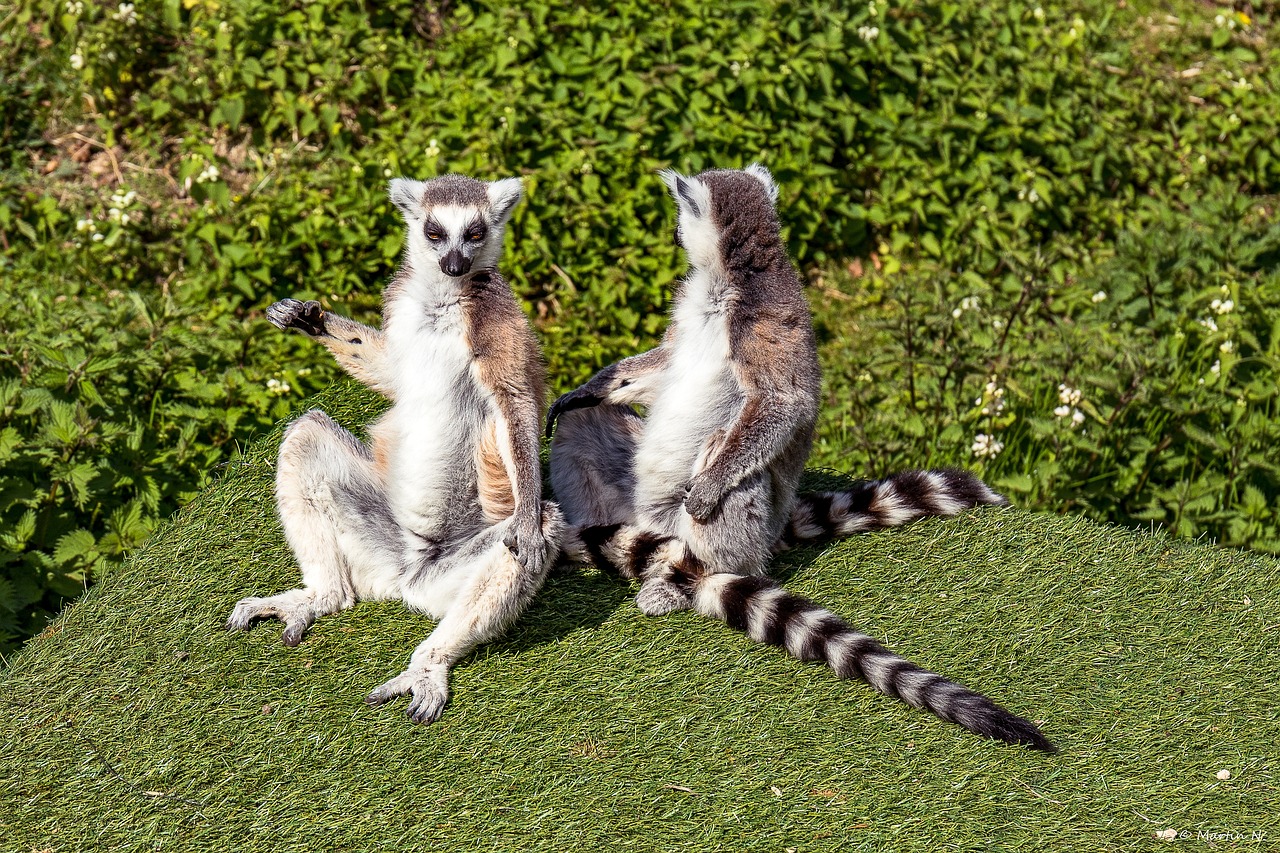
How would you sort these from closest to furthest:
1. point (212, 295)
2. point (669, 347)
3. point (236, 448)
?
1. point (669, 347)
2. point (236, 448)
3. point (212, 295)

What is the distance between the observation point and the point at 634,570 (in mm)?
4410

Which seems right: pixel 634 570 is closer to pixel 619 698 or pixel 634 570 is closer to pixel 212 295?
pixel 619 698

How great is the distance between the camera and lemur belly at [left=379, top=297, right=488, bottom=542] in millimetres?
4039

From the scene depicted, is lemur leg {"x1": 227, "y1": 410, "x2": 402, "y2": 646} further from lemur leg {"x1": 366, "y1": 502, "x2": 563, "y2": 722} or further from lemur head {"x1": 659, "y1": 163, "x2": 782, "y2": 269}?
lemur head {"x1": 659, "y1": 163, "x2": 782, "y2": 269}

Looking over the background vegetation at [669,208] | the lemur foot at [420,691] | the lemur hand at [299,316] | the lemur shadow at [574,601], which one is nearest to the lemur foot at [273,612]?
the lemur foot at [420,691]

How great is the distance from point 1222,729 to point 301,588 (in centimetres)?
294

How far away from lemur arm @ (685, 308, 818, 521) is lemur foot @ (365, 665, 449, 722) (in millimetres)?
984

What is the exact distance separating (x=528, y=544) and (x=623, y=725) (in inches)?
23.8

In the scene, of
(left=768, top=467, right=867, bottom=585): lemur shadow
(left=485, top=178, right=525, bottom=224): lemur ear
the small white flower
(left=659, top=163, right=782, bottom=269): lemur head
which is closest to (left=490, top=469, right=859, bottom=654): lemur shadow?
(left=768, top=467, right=867, bottom=585): lemur shadow

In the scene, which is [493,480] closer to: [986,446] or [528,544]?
[528,544]

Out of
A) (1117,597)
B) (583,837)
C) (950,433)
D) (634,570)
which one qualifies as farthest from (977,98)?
(583,837)

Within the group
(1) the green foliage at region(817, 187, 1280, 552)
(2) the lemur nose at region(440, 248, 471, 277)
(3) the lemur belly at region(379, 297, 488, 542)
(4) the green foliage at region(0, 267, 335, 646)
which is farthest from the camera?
(1) the green foliage at region(817, 187, 1280, 552)

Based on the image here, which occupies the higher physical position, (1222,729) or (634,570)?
(634,570)

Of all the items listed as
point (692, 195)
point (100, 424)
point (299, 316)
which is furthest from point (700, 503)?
point (100, 424)
